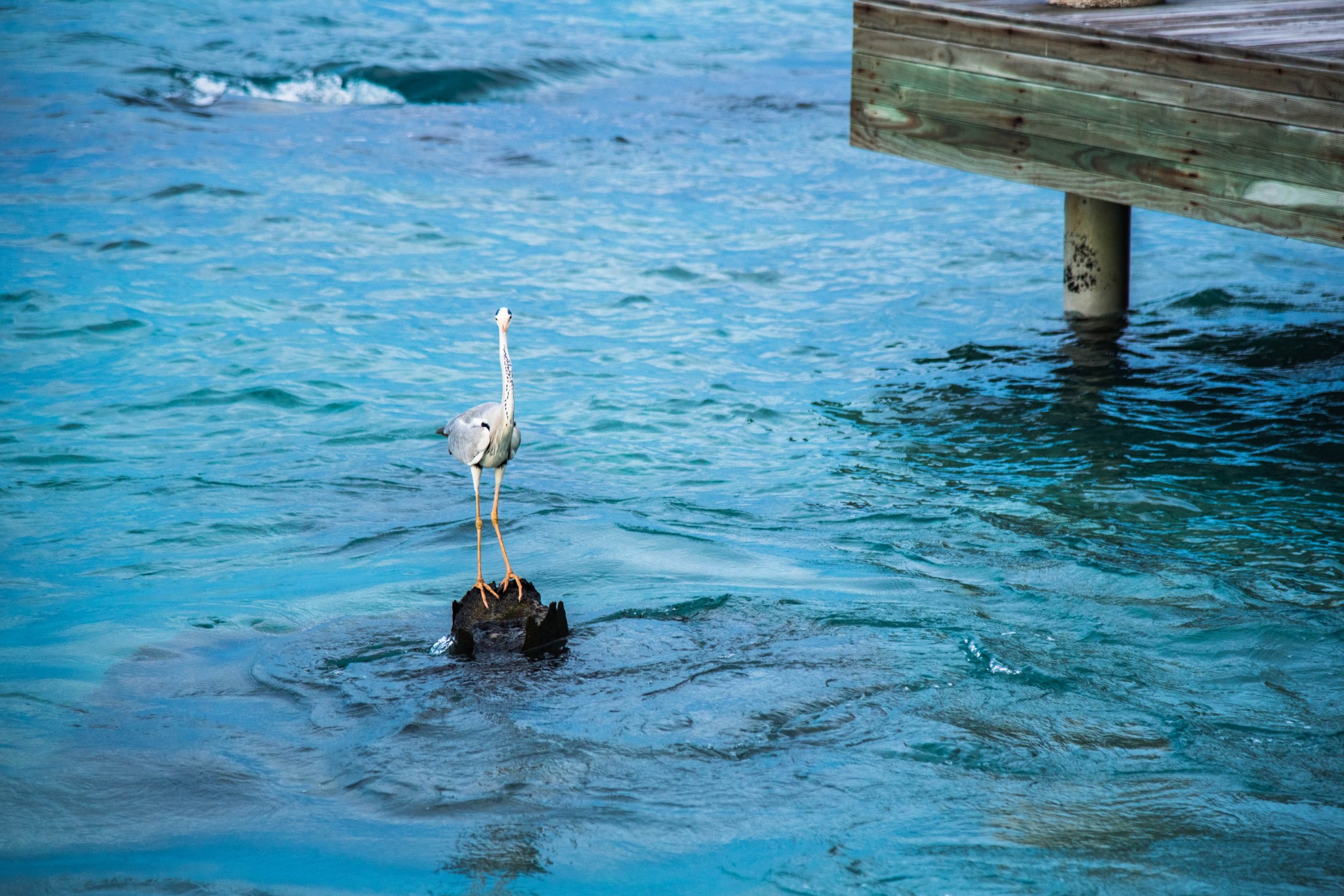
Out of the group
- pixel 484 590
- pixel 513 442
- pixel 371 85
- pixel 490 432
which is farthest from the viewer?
pixel 371 85

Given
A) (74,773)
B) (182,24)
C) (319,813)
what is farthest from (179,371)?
(182,24)

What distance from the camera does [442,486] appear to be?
298 inches

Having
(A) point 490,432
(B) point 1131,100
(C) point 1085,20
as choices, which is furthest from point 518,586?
(C) point 1085,20

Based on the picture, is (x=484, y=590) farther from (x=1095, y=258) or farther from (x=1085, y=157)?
(x=1095, y=258)

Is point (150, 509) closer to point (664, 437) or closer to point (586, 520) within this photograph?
point (586, 520)

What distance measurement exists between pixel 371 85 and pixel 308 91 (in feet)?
2.76

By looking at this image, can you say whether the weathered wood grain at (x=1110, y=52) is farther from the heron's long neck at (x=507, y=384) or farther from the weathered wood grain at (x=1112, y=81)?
the heron's long neck at (x=507, y=384)

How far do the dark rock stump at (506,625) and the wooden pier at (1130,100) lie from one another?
364 centimetres

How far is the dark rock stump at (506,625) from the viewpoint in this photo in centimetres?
522

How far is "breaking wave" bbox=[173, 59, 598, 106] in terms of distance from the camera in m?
16.7

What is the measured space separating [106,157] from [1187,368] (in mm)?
10773

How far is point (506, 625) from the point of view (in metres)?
5.29

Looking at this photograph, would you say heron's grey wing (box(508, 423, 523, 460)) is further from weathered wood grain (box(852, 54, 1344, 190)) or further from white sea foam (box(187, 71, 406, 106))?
white sea foam (box(187, 71, 406, 106))

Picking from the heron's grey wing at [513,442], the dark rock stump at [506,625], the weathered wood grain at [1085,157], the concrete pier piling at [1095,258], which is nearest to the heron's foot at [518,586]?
the dark rock stump at [506,625]
